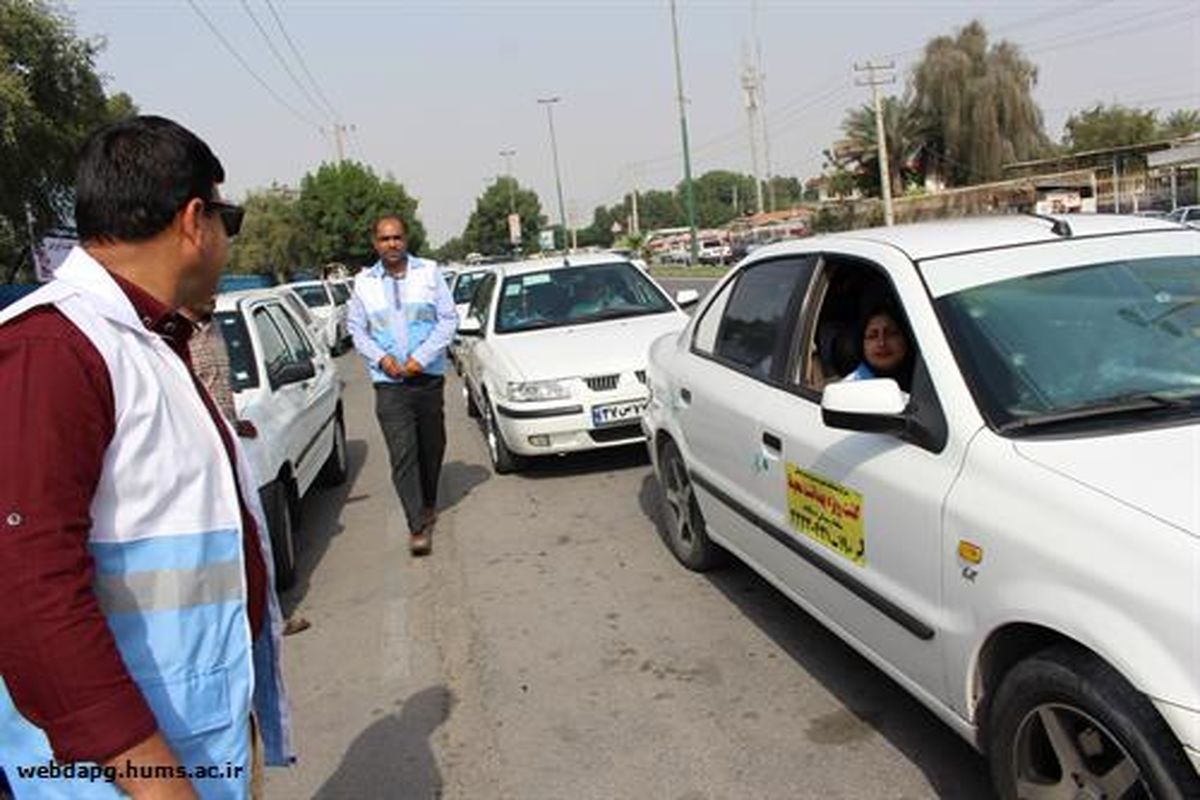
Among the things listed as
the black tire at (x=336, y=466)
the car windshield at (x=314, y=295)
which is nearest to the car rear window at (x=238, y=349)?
the black tire at (x=336, y=466)

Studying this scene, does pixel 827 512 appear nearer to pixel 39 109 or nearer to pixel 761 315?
pixel 761 315

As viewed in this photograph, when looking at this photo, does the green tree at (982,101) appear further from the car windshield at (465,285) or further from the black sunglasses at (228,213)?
the black sunglasses at (228,213)

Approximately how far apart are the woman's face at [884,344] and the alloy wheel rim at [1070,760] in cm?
159

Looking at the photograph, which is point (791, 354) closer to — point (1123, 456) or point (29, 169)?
point (1123, 456)

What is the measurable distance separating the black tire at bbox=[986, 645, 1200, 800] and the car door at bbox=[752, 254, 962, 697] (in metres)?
0.34

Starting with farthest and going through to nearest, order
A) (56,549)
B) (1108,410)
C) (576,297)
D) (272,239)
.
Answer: (272,239) < (576,297) < (1108,410) < (56,549)

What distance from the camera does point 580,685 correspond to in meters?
4.30

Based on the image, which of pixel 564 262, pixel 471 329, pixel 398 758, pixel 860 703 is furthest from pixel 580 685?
pixel 564 262

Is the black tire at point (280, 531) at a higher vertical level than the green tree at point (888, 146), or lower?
lower

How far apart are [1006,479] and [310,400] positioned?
556 cm

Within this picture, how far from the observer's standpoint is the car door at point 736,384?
4.25m

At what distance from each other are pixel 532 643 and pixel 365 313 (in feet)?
8.79

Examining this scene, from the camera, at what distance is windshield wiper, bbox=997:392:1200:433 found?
A: 2.79m

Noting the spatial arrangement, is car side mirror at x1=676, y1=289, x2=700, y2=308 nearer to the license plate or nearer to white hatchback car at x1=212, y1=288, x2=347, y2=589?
the license plate
